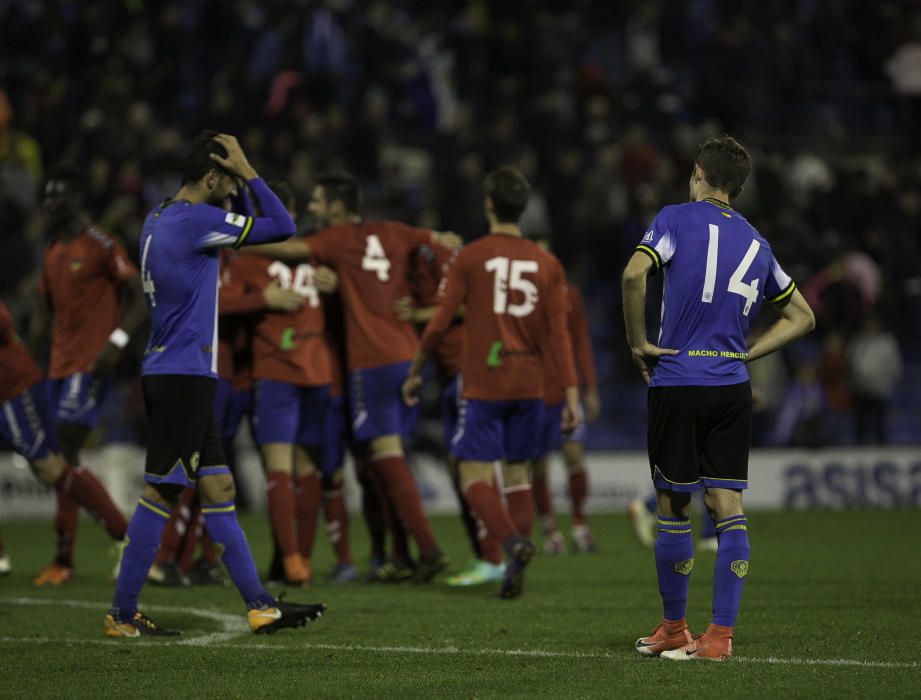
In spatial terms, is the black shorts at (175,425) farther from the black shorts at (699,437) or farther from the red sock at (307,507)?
the red sock at (307,507)

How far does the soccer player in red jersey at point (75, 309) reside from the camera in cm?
1020

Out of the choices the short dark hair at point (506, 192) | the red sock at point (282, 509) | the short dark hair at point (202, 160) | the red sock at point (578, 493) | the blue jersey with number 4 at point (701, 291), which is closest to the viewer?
the blue jersey with number 4 at point (701, 291)

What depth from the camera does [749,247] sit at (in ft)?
21.9

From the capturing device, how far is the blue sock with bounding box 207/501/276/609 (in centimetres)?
745

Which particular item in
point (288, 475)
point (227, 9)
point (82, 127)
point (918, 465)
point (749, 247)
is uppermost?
point (227, 9)

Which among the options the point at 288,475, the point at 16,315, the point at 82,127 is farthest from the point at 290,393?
the point at 82,127

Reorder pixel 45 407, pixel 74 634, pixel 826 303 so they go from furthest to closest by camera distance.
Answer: pixel 826 303
pixel 45 407
pixel 74 634

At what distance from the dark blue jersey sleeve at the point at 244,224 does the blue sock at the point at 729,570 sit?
9.05 ft

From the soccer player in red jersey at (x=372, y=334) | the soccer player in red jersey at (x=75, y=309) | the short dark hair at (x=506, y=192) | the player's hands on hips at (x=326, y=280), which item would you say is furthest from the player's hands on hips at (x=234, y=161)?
the soccer player in red jersey at (x=75, y=309)

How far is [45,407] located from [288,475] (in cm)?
191

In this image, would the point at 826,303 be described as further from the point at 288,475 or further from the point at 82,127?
the point at 288,475

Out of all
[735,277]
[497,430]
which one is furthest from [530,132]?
[735,277]

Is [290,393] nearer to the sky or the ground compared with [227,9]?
nearer to the ground

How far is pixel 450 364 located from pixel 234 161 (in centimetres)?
370
